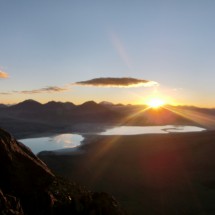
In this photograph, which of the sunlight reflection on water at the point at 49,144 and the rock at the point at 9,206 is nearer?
the rock at the point at 9,206

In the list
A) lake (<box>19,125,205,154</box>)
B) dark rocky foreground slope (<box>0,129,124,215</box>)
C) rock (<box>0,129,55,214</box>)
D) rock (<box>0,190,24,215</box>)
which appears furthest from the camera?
lake (<box>19,125,205,154</box>)

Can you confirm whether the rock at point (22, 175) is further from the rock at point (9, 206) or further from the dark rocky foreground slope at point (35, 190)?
the rock at point (9, 206)

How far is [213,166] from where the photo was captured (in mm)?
51094

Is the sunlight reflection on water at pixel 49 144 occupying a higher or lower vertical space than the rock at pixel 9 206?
lower

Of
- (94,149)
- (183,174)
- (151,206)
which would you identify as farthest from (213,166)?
(94,149)

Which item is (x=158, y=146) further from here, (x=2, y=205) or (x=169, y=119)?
(x=169, y=119)

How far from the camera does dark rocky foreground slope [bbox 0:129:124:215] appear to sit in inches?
629

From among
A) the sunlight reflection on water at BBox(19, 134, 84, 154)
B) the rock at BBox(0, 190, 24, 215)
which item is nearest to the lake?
the sunlight reflection on water at BBox(19, 134, 84, 154)

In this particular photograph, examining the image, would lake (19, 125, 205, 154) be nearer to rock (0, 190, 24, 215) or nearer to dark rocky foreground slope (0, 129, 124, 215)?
dark rocky foreground slope (0, 129, 124, 215)

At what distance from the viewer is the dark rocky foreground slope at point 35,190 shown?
16.0 m

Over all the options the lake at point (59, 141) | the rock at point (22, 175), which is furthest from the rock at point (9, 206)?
the lake at point (59, 141)

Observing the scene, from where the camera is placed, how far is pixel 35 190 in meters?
17.0

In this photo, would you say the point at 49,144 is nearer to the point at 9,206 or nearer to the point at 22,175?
the point at 22,175

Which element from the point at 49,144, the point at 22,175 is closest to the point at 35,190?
the point at 22,175
